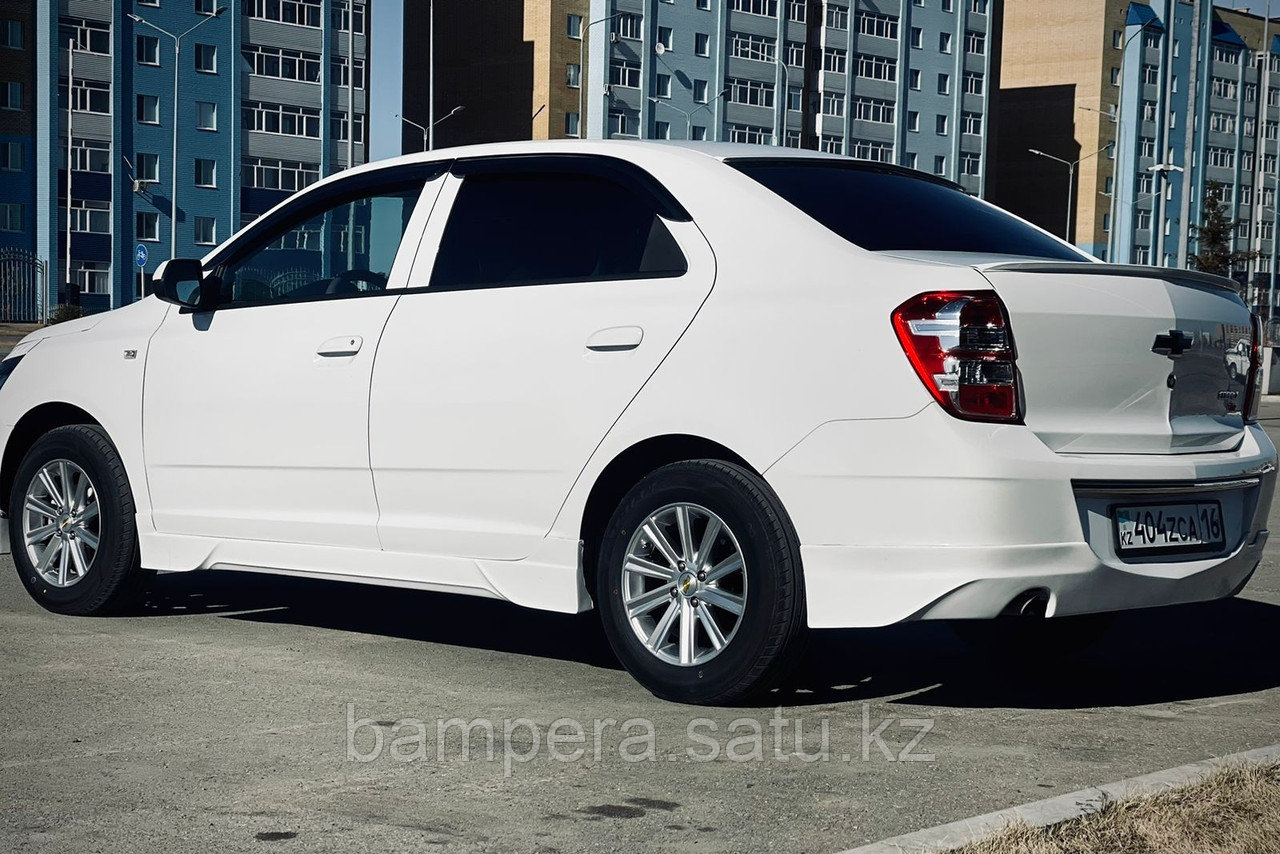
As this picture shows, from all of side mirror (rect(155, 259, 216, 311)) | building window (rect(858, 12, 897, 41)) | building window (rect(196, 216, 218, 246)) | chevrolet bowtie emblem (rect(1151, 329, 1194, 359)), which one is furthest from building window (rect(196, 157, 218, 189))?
chevrolet bowtie emblem (rect(1151, 329, 1194, 359))

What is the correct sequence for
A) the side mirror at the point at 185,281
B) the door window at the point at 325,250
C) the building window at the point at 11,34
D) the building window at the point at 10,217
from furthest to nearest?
the building window at the point at 11,34, the building window at the point at 10,217, the side mirror at the point at 185,281, the door window at the point at 325,250

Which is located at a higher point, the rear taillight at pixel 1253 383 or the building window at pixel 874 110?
the building window at pixel 874 110

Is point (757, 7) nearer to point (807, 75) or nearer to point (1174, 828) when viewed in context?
point (807, 75)

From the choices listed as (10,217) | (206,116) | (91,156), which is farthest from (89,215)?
(206,116)

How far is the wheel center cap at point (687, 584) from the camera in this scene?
5.31 meters

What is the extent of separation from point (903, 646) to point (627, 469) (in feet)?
5.48

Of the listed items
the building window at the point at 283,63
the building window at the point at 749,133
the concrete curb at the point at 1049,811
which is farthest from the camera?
the building window at the point at 749,133

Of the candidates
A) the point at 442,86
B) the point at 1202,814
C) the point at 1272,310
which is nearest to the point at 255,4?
the point at 442,86

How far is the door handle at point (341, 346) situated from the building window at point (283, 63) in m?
65.5

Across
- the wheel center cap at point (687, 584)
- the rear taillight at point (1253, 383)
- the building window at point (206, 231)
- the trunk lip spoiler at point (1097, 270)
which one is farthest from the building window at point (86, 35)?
the trunk lip spoiler at point (1097, 270)

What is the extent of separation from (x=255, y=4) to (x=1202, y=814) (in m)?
69.1

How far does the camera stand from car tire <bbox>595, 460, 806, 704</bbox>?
505 cm

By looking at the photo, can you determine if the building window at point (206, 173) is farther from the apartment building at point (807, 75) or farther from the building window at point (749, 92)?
the building window at point (749, 92)

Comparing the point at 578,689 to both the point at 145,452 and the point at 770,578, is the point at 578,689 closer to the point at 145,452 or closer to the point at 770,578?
the point at 770,578
